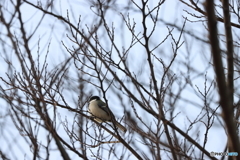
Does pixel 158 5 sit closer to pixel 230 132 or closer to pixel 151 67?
pixel 151 67

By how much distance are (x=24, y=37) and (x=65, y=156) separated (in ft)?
4.18

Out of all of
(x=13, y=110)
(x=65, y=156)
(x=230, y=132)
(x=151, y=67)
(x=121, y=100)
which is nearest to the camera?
(x=230, y=132)

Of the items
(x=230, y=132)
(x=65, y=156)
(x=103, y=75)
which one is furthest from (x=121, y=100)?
(x=230, y=132)

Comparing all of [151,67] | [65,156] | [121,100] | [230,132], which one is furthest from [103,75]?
[230,132]

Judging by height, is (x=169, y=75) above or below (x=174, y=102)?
above

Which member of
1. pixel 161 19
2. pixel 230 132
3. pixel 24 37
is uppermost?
pixel 161 19

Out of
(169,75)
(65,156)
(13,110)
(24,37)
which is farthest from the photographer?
(169,75)

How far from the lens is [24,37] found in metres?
3.15

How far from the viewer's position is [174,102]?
3.75 metres

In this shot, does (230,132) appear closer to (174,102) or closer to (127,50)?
(174,102)

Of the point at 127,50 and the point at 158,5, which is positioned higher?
the point at 158,5

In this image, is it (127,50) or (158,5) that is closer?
(158,5)

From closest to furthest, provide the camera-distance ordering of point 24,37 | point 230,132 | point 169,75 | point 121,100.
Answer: point 230,132 < point 24,37 < point 121,100 < point 169,75

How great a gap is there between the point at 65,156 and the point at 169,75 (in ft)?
6.62
